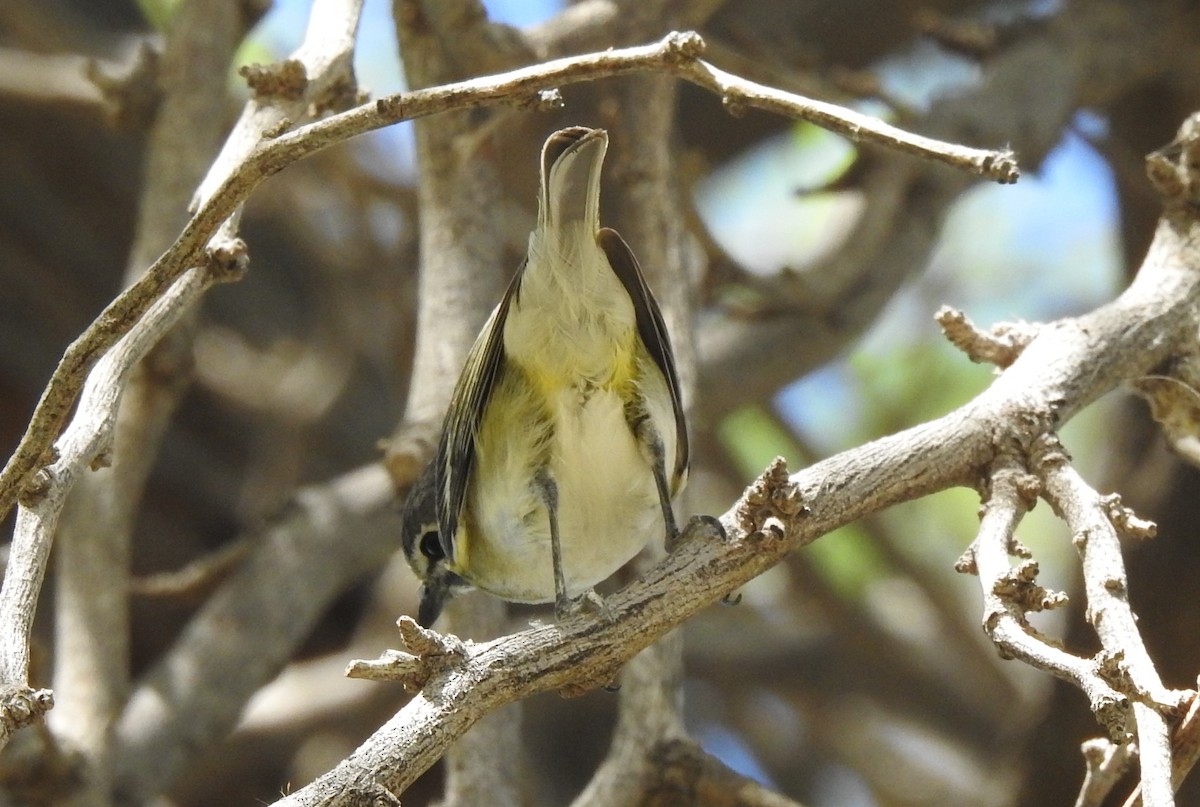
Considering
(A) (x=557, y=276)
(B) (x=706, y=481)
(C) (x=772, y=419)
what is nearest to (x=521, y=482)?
(A) (x=557, y=276)

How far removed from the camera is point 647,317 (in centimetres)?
299

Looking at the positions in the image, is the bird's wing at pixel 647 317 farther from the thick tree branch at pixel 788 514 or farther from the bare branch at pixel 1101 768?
the bare branch at pixel 1101 768

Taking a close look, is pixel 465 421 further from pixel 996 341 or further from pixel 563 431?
pixel 996 341

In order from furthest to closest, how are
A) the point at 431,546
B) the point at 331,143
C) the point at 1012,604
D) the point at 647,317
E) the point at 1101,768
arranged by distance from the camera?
the point at 431,546 → the point at 647,317 → the point at 1101,768 → the point at 1012,604 → the point at 331,143

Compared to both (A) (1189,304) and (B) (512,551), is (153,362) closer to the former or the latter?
(B) (512,551)

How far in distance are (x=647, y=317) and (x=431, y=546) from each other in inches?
32.7

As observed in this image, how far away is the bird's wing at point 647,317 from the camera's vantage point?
2.85m

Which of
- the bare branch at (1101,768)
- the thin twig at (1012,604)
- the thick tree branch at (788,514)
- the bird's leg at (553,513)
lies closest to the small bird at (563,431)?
the bird's leg at (553,513)

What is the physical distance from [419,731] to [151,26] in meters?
5.62

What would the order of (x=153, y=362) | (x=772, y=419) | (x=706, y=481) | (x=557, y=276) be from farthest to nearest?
(x=706, y=481) < (x=772, y=419) < (x=153, y=362) < (x=557, y=276)

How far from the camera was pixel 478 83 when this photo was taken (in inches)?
74.6

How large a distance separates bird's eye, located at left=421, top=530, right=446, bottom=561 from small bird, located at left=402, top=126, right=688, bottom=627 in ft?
0.18

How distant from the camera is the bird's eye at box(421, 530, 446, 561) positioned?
335cm

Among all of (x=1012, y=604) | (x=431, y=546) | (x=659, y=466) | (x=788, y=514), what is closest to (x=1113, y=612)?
(x=1012, y=604)
